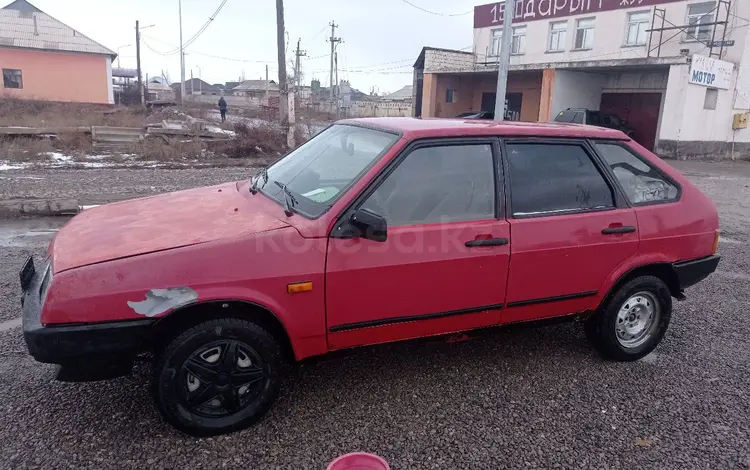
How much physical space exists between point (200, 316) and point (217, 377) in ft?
1.11

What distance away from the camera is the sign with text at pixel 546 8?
1038 inches

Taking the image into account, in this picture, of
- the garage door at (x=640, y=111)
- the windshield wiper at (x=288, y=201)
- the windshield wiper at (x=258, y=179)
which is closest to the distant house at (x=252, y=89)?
the garage door at (x=640, y=111)

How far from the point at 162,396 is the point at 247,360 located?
0.45m

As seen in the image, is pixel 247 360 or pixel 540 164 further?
pixel 540 164

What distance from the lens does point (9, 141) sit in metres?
15.6

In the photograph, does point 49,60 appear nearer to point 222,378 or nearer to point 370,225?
point 222,378

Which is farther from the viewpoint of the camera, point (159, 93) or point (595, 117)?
point (159, 93)

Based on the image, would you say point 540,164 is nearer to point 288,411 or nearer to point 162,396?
point 288,411

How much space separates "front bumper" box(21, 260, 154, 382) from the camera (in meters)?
2.49

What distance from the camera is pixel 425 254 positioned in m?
3.09

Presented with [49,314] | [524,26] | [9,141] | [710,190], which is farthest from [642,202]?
[524,26]

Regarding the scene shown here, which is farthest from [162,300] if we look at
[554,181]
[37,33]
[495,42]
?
[37,33]

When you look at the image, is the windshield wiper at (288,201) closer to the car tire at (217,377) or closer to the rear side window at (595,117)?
the car tire at (217,377)

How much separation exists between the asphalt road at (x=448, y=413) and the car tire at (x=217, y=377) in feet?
0.38
